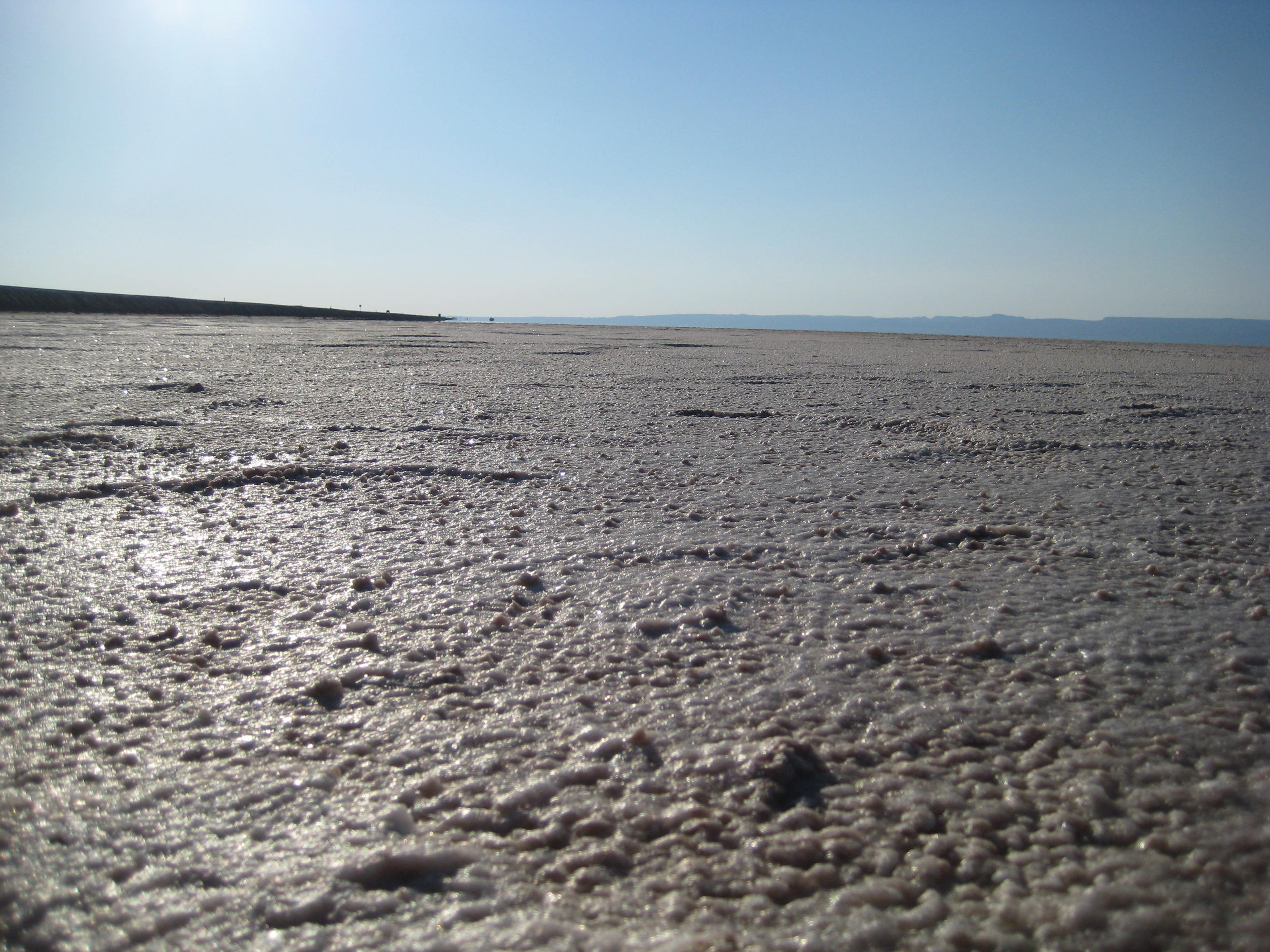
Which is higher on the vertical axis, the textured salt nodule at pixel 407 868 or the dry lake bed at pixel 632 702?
the dry lake bed at pixel 632 702

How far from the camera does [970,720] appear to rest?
89cm

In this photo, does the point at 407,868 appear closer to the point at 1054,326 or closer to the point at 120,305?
the point at 120,305

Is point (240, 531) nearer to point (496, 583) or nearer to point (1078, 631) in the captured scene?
point (496, 583)

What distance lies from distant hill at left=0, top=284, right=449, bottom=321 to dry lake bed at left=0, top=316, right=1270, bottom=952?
15.2 meters

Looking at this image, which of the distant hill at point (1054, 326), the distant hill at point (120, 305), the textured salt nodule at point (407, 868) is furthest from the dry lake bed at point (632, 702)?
the distant hill at point (1054, 326)

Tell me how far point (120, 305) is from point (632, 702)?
18870mm

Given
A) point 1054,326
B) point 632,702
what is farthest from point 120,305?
point 1054,326

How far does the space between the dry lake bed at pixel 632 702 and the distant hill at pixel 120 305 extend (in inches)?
598

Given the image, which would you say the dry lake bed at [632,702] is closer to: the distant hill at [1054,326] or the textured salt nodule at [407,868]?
the textured salt nodule at [407,868]

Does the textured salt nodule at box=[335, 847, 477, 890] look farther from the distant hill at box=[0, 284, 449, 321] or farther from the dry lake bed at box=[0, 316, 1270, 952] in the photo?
the distant hill at box=[0, 284, 449, 321]

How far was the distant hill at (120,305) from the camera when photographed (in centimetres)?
1409

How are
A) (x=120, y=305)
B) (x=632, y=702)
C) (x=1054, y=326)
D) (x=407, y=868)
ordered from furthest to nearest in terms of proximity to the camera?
(x=1054, y=326), (x=120, y=305), (x=632, y=702), (x=407, y=868)

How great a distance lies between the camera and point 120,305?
52.2 ft

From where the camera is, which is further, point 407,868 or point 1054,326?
point 1054,326
